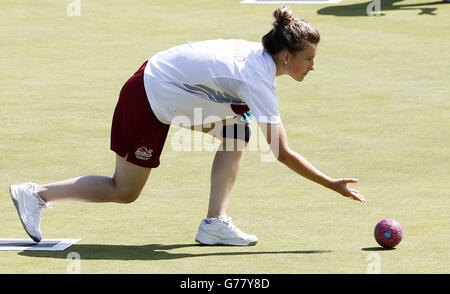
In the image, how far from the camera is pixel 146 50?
1605 cm

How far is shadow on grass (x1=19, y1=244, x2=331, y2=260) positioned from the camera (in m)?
7.07

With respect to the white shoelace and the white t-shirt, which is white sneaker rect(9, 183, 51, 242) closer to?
the white t-shirt

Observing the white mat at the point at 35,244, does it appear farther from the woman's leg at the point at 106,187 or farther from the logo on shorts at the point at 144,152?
the logo on shorts at the point at 144,152

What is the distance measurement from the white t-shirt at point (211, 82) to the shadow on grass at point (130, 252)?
2.85ft

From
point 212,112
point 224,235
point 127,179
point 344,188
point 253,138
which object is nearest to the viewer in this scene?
point 344,188

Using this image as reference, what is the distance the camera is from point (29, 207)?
24.2 feet

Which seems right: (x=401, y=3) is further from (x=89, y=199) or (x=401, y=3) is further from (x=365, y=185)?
(x=89, y=199)

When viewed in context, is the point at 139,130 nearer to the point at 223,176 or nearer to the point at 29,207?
the point at 223,176

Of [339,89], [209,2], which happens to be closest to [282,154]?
[339,89]

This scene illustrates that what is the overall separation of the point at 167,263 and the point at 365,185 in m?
3.00

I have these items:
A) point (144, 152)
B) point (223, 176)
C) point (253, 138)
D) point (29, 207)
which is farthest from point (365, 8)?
point (29, 207)

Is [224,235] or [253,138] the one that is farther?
[253,138]

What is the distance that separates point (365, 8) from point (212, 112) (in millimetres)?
12919
